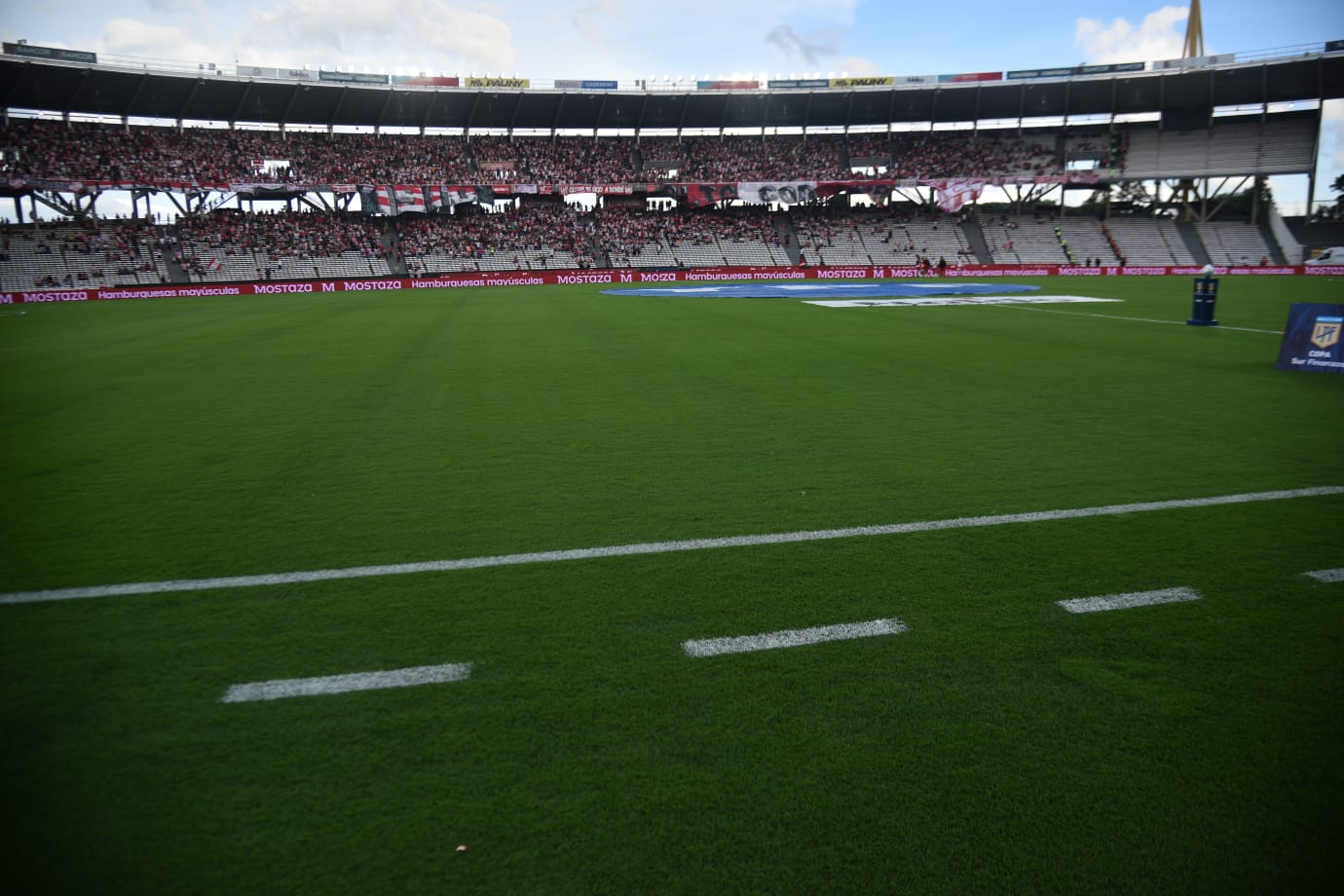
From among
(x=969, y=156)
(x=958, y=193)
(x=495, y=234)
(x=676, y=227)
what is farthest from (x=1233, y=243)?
(x=495, y=234)

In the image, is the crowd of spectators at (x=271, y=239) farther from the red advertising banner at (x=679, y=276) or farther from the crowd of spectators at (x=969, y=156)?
the crowd of spectators at (x=969, y=156)

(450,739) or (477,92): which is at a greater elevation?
(477,92)

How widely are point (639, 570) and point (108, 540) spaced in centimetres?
353

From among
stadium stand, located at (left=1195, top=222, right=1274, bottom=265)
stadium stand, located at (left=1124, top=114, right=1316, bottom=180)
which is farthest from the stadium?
stadium stand, located at (left=1124, top=114, right=1316, bottom=180)

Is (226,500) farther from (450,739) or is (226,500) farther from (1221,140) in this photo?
(1221,140)

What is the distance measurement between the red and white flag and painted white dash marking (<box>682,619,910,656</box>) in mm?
58180

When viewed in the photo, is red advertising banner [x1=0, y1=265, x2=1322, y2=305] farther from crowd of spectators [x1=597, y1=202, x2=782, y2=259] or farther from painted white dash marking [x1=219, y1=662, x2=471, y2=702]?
painted white dash marking [x1=219, y1=662, x2=471, y2=702]

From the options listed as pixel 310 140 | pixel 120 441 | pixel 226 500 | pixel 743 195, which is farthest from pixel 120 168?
pixel 226 500

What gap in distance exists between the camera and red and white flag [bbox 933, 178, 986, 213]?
55.5 meters

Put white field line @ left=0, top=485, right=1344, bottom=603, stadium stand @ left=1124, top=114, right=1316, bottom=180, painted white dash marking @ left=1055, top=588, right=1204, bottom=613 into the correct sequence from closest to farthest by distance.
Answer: painted white dash marking @ left=1055, top=588, right=1204, bottom=613 < white field line @ left=0, top=485, right=1344, bottom=603 < stadium stand @ left=1124, top=114, right=1316, bottom=180

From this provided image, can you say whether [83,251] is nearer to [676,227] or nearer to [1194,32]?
[676,227]

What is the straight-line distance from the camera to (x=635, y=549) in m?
4.72

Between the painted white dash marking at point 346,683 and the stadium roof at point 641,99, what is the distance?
190 ft

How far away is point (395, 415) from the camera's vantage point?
8.66 meters
